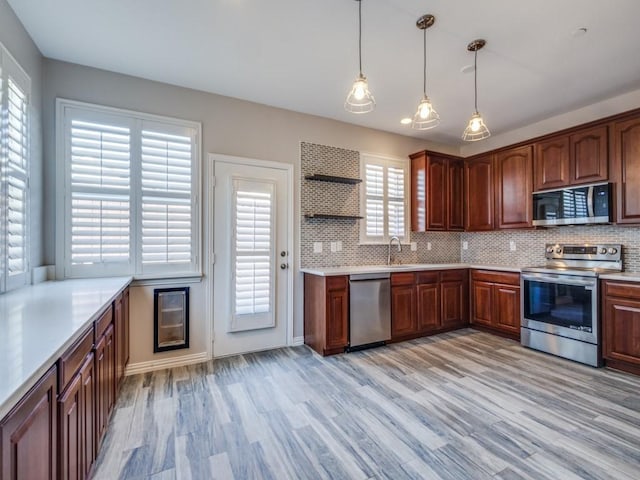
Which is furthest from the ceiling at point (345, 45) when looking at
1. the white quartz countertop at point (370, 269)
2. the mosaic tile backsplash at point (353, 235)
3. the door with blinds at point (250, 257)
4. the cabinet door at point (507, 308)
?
the cabinet door at point (507, 308)

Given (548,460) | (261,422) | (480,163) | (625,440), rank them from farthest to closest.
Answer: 1. (480,163)
2. (261,422)
3. (625,440)
4. (548,460)

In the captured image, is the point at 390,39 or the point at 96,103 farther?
the point at 96,103

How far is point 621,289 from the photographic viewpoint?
2.94m

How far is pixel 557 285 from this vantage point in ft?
11.1

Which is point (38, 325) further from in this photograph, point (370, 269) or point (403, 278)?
point (403, 278)

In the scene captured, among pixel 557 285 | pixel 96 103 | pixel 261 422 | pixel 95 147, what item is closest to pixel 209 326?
pixel 261 422

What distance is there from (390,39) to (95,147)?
272 cm

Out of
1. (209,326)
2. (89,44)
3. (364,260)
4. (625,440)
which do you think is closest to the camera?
(625,440)

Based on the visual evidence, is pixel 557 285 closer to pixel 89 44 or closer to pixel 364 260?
pixel 364 260

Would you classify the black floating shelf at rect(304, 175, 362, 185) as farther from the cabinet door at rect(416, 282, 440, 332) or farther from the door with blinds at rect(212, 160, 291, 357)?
the cabinet door at rect(416, 282, 440, 332)

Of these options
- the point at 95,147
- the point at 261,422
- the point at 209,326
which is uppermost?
the point at 95,147

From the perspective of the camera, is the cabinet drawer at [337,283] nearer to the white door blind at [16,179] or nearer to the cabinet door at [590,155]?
→ the white door blind at [16,179]

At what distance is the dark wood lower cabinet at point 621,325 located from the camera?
285 centimetres

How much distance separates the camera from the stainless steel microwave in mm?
3230
